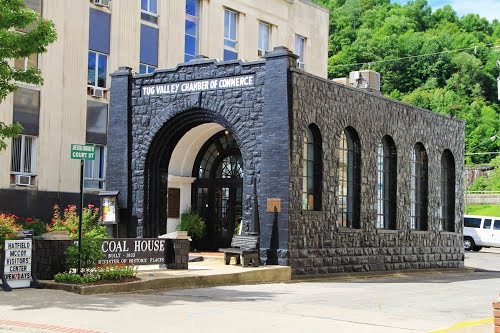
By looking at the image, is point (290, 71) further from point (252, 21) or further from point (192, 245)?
point (252, 21)

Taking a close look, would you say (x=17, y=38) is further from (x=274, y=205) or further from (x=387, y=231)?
(x=387, y=231)

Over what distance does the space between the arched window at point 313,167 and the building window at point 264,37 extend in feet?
49.9

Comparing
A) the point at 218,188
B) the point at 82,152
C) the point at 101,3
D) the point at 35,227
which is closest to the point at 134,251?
the point at 82,152

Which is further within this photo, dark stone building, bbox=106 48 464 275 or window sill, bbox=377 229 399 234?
window sill, bbox=377 229 399 234

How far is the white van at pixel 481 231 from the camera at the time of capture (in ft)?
141

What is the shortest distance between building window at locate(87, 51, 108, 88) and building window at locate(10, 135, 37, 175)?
3419 mm

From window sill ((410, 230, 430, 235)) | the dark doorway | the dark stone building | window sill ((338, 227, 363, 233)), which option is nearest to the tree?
the dark stone building

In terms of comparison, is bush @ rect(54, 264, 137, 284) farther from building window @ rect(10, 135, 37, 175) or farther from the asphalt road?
building window @ rect(10, 135, 37, 175)

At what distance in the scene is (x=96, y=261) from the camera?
51.3 feet

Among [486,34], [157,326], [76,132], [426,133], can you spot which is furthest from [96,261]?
[486,34]

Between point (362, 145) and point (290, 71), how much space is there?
4392 mm

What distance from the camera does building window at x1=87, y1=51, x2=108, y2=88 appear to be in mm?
27969

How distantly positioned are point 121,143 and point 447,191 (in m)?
12.8

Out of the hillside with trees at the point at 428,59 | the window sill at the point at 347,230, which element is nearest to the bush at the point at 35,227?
the window sill at the point at 347,230
